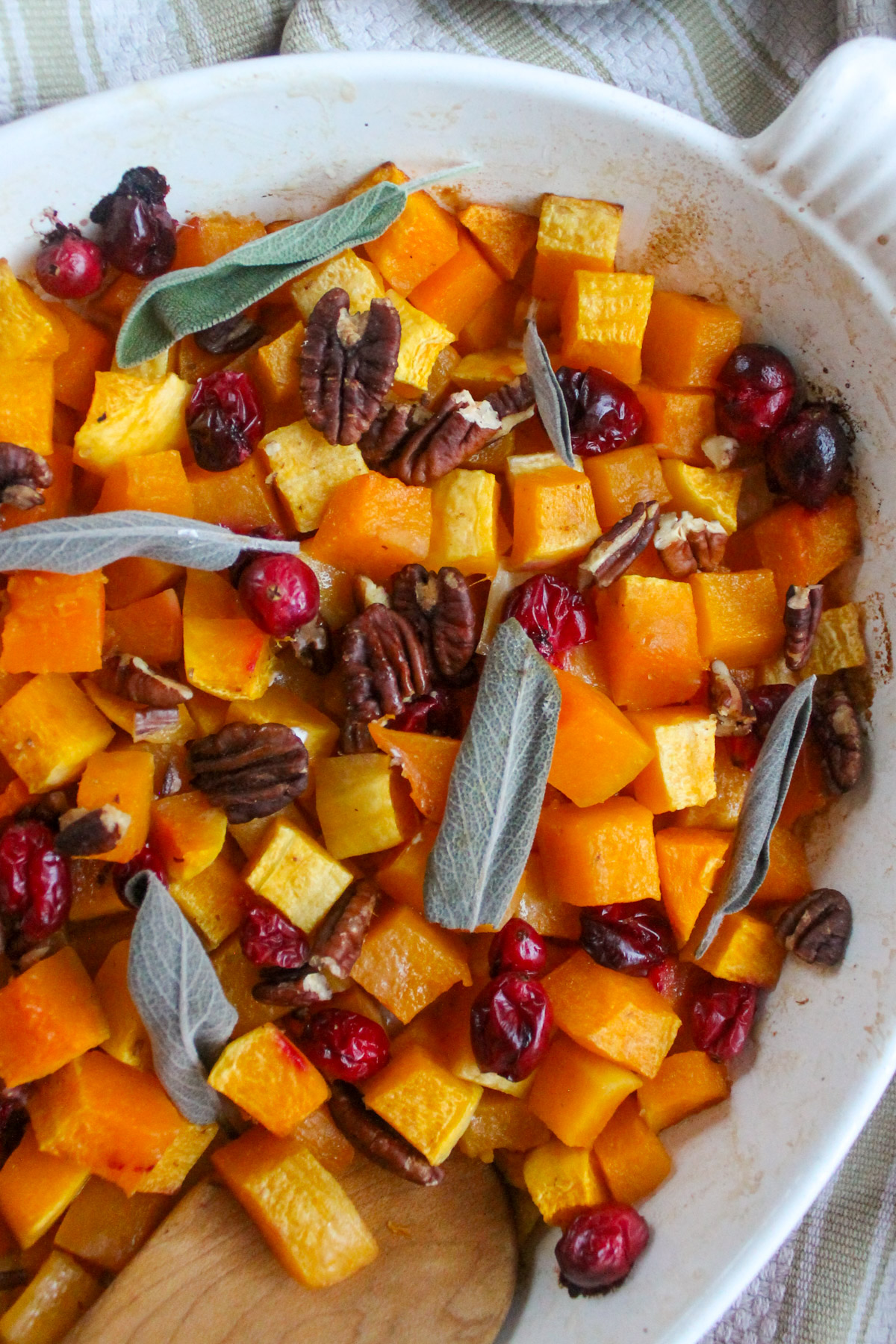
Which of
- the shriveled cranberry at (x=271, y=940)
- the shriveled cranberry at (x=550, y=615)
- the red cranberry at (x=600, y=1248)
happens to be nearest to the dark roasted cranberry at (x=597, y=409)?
the shriveled cranberry at (x=550, y=615)

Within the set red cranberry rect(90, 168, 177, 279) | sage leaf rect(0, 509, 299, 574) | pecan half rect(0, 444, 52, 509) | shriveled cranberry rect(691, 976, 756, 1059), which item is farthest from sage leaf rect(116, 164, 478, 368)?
shriveled cranberry rect(691, 976, 756, 1059)

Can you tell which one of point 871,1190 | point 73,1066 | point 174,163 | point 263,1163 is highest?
point 174,163

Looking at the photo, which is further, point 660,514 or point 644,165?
point 660,514

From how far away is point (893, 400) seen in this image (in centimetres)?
186

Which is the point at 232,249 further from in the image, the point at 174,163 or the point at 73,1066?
the point at 73,1066

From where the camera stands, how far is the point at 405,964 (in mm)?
1839

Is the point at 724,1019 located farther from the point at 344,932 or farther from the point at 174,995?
the point at 174,995

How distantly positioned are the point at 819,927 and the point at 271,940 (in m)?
0.94

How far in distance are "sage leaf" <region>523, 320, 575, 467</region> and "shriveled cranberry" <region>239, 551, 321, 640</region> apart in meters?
0.49

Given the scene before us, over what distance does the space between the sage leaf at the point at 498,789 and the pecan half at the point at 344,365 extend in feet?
1.52

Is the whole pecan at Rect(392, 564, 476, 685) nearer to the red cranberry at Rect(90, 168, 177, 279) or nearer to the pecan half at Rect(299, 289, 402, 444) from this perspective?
the pecan half at Rect(299, 289, 402, 444)

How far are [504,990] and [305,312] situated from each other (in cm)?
125

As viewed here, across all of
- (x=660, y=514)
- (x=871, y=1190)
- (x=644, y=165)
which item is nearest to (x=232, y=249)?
(x=644, y=165)

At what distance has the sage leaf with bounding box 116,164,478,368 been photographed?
1748 millimetres
